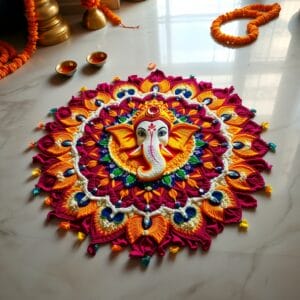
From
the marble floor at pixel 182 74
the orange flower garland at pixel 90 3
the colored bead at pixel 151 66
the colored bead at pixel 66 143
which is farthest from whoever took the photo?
the orange flower garland at pixel 90 3

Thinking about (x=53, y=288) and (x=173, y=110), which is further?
(x=173, y=110)

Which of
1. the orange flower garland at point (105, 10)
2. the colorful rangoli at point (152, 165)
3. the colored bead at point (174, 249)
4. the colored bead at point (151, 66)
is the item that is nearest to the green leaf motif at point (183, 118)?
the colorful rangoli at point (152, 165)

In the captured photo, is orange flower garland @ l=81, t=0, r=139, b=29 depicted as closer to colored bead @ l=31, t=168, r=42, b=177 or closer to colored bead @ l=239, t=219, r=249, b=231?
colored bead @ l=31, t=168, r=42, b=177

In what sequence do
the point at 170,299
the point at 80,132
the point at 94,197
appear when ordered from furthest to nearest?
1. the point at 80,132
2. the point at 94,197
3. the point at 170,299

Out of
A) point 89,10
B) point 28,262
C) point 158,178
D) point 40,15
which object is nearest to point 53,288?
point 28,262

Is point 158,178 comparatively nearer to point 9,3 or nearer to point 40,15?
point 40,15

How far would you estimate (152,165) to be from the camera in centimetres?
104

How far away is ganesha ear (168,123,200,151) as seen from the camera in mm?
1113

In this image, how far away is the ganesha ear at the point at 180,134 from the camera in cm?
111

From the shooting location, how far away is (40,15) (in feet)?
5.03

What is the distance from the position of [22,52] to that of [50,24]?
19 centimetres

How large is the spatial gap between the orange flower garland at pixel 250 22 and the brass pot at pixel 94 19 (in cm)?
55

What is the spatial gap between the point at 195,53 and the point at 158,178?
2.36 feet

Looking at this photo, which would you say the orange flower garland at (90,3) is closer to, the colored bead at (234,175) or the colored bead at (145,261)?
the colored bead at (234,175)
